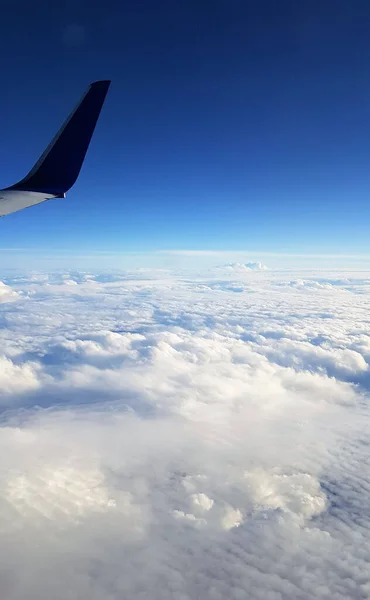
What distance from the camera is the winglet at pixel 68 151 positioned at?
3.66 meters

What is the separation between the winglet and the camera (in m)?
3.66

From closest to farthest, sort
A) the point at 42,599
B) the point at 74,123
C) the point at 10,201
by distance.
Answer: the point at 10,201, the point at 74,123, the point at 42,599

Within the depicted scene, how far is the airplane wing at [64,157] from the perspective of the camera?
3639mm

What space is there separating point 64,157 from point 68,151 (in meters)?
0.10

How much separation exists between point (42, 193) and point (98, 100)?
137 cm

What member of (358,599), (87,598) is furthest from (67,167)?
(358,599)

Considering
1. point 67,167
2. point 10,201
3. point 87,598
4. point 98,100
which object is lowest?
point 87,598

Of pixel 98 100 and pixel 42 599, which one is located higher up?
pixel 98 100

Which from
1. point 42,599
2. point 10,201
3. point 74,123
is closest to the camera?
point 10,201

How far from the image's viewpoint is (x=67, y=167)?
3900mm

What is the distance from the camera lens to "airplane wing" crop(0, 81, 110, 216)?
11.9 feet

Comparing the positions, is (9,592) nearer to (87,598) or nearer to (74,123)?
(87,598)

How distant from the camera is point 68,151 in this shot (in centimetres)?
381

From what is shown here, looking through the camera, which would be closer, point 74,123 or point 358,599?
point 74,123
